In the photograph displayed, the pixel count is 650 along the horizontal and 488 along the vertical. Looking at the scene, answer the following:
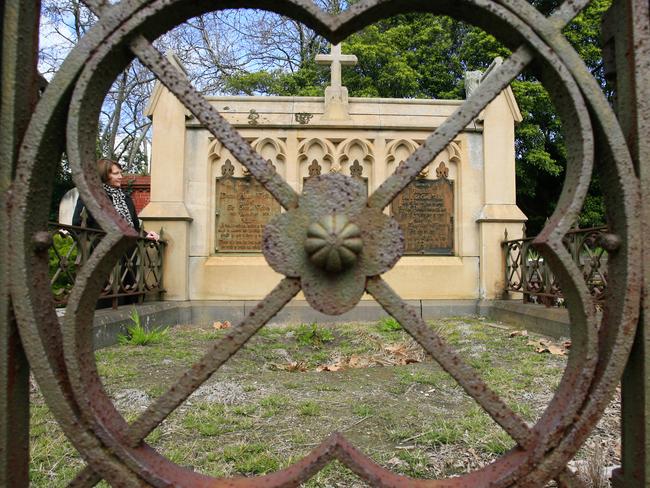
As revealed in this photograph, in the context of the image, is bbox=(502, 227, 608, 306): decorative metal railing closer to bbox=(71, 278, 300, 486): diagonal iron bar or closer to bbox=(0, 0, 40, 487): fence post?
bbox=(71, 278, 300, 486): diagonal iron bar

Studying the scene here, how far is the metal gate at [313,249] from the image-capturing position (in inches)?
31.6

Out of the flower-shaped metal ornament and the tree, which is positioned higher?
the tree

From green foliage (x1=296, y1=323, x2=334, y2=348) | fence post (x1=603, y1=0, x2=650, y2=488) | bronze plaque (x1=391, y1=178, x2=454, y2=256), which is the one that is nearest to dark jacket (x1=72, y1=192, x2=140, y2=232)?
green foliage (x1=296, y1=323, x2=334, y2=348)

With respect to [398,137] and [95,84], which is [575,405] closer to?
[95,84]

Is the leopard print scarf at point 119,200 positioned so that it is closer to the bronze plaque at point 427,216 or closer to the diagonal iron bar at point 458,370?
the bronze plaque at point 427,216

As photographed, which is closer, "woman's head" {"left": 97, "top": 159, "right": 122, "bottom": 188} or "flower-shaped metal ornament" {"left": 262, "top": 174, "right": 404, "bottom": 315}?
"flower-shaped metal ornament" {"left": 262, "top": 174, "right": 404, "bottom": 315}

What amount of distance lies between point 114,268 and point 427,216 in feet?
12.8

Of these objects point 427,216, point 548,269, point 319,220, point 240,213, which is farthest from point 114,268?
point 548,269

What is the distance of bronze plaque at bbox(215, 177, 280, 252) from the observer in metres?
5.87

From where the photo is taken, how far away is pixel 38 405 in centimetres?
230

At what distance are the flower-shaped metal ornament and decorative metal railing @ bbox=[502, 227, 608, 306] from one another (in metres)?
3.26

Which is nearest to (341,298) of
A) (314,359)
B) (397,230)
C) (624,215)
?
(397,230)

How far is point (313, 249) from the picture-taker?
2.63ft

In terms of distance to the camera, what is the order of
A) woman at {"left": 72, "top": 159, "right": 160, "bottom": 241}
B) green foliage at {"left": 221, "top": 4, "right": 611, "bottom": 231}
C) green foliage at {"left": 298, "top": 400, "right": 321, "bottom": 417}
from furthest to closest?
green foliage at {"left": 221, "top": 4, "right": 611, "bottom": 231}, woman at {"left": 72, "top": 159, "right": 160, "bottom": 241}, green foliage at {"left": 298, "top": 400, "right": 321, "bottom": 417}
